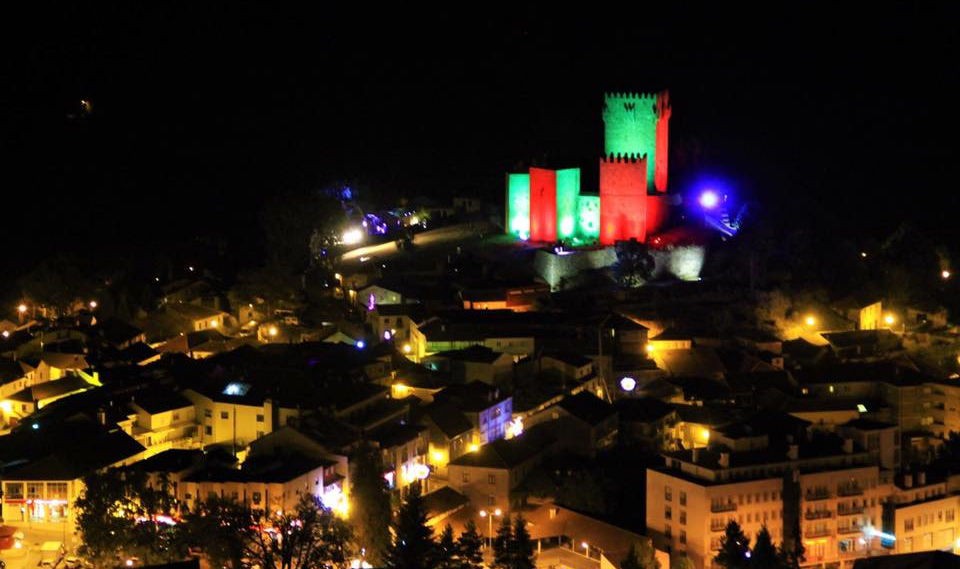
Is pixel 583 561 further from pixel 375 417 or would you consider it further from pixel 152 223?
pixel 152 223

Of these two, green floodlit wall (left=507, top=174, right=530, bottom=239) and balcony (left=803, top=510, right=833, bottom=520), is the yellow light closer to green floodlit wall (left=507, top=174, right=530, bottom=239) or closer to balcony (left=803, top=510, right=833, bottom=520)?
balcony (left=803, top=510, right=833, bottom=520)

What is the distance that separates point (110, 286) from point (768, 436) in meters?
17.0

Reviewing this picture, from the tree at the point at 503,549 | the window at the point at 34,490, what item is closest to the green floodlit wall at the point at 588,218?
the tree at the point at 503,549

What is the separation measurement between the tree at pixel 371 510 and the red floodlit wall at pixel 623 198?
12386 mm

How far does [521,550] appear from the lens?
16.5m

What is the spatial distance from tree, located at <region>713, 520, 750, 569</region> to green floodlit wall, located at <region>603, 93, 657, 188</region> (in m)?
13.7

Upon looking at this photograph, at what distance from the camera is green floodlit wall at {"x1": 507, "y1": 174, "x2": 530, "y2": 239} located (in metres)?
30.3

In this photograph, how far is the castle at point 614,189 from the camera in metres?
28.7

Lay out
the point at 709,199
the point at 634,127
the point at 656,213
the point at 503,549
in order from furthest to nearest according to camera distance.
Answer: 1. the point at 709,199
2. the point at 634,127
3. the point at 656,213
4. the point at 503,549

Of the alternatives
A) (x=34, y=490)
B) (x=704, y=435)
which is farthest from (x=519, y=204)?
(x=34, y=490)

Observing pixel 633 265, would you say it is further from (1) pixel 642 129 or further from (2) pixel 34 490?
(2) pixel 34 490

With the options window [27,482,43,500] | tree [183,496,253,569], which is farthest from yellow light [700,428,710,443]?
window [27,482,43,500]

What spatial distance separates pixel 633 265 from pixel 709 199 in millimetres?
3733

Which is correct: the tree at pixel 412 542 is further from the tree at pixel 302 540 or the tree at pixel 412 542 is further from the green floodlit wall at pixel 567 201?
the green floodlit wall at pixel 567 201
